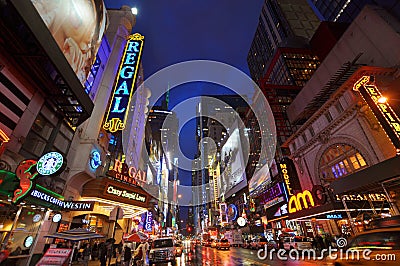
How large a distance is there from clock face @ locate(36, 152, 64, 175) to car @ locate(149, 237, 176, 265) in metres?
11.2

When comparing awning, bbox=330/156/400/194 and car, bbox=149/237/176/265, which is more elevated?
awning, bbox=330/156/400/194

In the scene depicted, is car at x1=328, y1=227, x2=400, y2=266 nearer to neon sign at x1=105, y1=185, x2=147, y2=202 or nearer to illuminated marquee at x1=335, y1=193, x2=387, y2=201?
illuminated marquee at x1=335, y1=193, x2=387, y2=201

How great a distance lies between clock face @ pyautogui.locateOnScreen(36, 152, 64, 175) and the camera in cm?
1102

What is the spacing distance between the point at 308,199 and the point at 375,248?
21.0m

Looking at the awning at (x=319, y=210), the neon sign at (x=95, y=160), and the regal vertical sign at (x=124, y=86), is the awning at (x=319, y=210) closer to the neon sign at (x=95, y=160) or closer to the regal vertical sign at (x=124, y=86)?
the regal vertical sign at (x=124, y=86)

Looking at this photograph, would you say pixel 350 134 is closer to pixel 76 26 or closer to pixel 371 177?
pixel 371 177

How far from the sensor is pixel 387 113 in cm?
1866

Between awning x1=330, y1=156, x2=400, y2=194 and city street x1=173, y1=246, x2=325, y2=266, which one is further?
city street x1=173, y1=246, x2=325, y2=266

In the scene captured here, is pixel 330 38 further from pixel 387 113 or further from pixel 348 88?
pixel 387 113

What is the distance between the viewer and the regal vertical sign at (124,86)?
829 inches

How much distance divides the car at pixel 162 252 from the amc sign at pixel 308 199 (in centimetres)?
1732

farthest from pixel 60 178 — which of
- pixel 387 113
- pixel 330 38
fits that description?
pixel 330 38

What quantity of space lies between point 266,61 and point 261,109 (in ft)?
140

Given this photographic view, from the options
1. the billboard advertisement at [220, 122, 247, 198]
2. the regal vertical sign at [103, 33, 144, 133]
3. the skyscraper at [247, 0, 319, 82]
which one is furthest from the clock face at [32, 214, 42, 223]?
the skyscraper at [247, 0, 319, 82]
